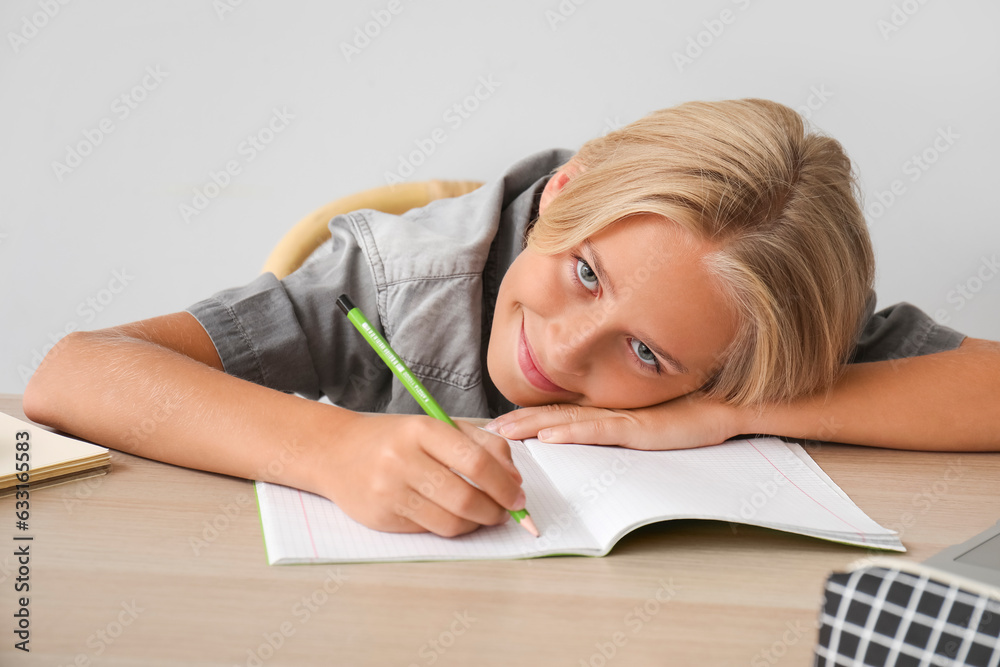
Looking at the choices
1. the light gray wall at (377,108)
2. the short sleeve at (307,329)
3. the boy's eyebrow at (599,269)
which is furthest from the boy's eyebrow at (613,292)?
the light gray wall at (377,108)

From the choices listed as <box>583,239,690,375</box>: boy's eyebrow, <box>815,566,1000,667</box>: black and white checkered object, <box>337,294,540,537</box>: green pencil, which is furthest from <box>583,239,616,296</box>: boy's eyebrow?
<box>815,566,1000,667</box>: black and white checkered object

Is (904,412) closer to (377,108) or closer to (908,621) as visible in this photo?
(908,621)

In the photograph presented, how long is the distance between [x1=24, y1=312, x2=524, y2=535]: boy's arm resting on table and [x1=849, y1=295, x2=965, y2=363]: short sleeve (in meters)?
0.71

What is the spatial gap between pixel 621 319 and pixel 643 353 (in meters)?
0.06

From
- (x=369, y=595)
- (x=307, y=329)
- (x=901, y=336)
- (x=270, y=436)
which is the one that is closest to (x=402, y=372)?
(x=270, y=436)

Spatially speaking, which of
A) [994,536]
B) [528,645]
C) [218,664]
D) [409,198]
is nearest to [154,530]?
[218,664]

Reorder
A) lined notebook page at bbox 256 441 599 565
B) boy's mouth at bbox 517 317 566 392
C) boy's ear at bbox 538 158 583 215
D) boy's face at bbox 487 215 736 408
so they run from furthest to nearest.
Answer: boy's ear at bbox 538 158 583 215, boy's mouth at bbox 517 317 566 392, boy's face at bbox 487 215 736 408, lined notebook page at bbox 256 441 599 565

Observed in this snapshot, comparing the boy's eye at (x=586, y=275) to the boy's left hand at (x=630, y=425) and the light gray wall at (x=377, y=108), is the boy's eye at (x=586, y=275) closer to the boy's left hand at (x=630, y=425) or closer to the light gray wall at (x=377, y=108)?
the boy's left hand at (x=630, y=425)

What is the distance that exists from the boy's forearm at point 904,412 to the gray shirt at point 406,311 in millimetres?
135

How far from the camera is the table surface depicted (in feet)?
1.24

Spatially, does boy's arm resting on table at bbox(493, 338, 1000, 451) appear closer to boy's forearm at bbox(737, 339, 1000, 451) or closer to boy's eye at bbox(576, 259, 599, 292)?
boy's forearm at bbox(737, 339, 1000, 451)

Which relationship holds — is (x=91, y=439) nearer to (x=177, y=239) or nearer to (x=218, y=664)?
(x=218, y=664)

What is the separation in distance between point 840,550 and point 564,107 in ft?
3.65

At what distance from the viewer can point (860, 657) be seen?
0.33m
